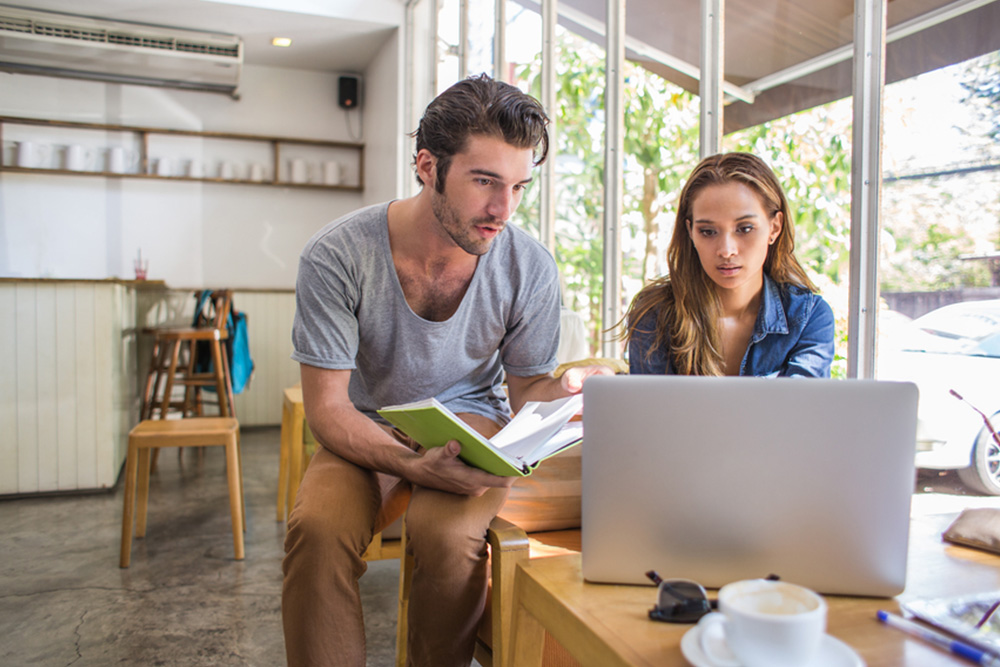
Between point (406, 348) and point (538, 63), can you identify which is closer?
point (406, 348)

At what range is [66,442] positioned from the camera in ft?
11.3

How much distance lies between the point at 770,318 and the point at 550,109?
168 cm

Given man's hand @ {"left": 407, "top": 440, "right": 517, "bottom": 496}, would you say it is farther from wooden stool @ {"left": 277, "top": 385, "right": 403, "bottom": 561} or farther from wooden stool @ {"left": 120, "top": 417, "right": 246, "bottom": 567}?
wooden stool @ {"left": 120, "top": 417, "right": 246, "bottom": 567}

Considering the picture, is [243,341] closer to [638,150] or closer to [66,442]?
[66,442]

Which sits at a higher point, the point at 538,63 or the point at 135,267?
the point at 538,63

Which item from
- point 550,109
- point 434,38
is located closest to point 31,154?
point 434,38

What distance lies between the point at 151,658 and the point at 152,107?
451 cm

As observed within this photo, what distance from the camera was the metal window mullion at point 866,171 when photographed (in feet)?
5.00

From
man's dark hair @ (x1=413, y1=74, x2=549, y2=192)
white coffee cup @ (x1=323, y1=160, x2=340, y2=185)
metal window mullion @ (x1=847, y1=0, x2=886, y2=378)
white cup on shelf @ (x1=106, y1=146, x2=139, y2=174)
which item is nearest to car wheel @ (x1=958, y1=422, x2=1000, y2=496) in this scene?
metal window mullion @ (x1=847, y1=0, x2=886, y2=378)

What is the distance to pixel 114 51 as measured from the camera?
471cm

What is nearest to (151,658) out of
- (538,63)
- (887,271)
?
(887,271)

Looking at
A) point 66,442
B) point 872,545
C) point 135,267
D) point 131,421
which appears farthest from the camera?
point 135,267

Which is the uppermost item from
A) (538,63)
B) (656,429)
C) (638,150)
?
(538,63)

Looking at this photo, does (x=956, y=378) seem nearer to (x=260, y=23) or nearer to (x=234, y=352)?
(x=234, y=352)
